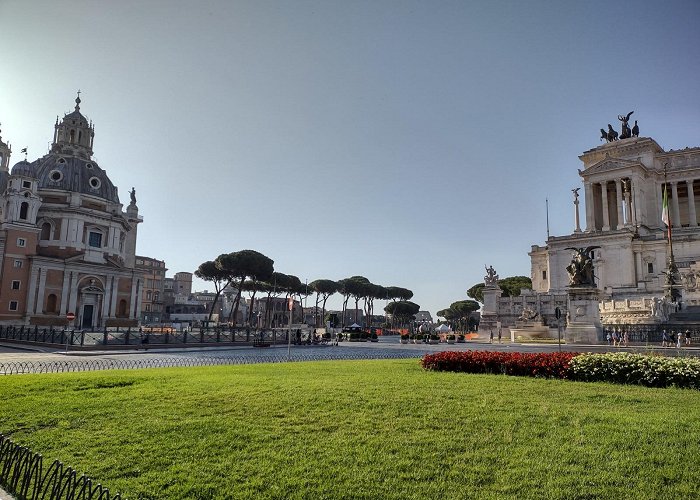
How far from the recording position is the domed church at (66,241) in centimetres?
5859

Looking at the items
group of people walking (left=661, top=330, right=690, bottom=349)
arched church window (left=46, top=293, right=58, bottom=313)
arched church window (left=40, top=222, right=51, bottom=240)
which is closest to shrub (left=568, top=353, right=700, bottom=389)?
group of people walking (left=661, top=330, right=690, bottom=349)

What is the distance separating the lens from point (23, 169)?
210ft

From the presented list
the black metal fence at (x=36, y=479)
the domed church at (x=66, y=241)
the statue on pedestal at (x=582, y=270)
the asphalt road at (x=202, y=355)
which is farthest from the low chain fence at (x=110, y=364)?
the domed church at (x=66, y=241)

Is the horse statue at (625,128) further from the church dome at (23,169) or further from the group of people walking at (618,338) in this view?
the church dome at (23,169)

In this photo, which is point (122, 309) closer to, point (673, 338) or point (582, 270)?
point (582, 270)

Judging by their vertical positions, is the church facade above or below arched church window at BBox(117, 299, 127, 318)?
above

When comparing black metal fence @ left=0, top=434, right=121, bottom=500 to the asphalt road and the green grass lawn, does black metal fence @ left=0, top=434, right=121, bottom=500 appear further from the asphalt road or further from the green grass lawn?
the asphalt road

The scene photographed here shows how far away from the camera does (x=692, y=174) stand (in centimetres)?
6962

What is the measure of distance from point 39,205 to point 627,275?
76763 mm

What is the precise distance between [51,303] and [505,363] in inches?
2530

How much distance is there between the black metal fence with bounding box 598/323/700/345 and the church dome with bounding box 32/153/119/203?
232 ft

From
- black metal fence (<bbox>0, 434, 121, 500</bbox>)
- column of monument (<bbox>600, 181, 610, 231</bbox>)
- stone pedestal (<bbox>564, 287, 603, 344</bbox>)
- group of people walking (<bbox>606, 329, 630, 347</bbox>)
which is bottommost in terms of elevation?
black metal fence (<bbox>0, 434, 121, 500</bbox>)

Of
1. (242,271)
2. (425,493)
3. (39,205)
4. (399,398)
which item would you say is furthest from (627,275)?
(39,205)

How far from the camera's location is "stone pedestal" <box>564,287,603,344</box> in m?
31.9
